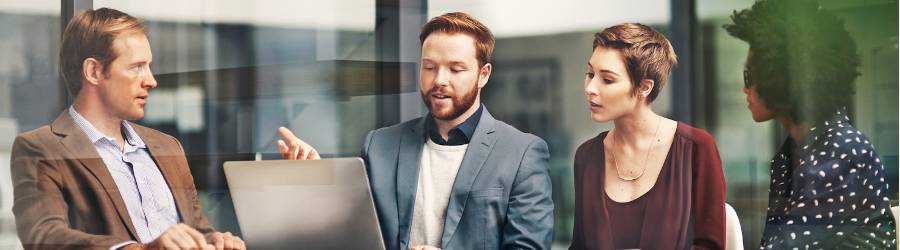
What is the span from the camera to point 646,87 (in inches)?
161

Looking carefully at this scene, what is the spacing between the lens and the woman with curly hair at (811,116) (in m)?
4.09

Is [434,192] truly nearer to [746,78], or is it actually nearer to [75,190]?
[746,78]

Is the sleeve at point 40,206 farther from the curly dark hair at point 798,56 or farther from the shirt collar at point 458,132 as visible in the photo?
the curly dark hair at point 798,56

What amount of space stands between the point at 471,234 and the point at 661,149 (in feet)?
2.37

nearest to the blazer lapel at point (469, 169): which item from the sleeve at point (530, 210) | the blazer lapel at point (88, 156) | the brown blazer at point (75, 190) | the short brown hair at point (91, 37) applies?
the sleeve at point (530, 210)

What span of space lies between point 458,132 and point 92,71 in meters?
1.49

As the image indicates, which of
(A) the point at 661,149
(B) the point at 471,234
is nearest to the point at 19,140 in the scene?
(B) the point at 471,234

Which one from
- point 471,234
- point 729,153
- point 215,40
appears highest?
point 215,40

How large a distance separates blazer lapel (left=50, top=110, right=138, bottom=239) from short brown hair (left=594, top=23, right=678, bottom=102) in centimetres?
198

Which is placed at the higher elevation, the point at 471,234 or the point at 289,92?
the point at 289,92

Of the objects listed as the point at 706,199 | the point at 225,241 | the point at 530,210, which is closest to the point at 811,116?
the point at 706,199

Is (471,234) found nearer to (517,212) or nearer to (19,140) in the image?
(517,212)

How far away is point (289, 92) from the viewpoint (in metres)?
4.56

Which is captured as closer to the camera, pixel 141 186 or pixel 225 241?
pixel 225 241
